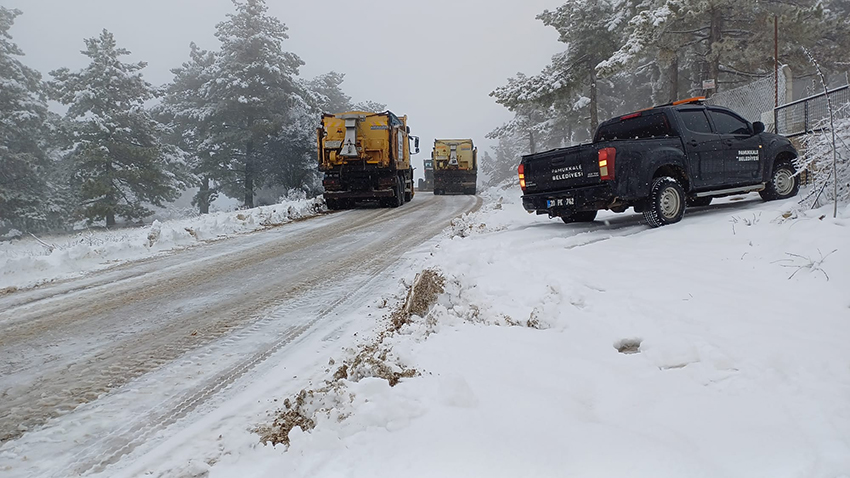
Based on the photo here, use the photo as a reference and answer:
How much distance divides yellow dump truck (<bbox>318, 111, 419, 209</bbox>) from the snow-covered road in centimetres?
973

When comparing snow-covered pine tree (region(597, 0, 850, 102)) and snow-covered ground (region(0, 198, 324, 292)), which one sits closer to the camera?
snow-covered ground (region(0, 198, 324, 292))

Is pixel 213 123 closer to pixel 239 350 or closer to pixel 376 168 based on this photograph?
pixel 376 168

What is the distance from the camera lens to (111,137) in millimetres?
27125

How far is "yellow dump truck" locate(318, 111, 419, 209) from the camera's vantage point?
18.0 m

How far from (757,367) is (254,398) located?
3134 mm

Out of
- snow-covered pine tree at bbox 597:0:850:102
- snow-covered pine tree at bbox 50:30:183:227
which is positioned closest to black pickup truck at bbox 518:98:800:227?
snow-covered pine tree at bbox 597:0:850:102

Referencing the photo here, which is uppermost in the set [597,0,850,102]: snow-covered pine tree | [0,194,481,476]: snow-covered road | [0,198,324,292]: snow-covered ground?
[597,0,850,102]: snow-covered pine tree

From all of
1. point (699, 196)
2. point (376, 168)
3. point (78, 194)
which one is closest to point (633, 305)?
point (699, 196)

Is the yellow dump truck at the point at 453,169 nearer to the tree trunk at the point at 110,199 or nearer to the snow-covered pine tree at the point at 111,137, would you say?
the snow-covered pine tree at the point at 111,137

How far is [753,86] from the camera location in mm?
15492

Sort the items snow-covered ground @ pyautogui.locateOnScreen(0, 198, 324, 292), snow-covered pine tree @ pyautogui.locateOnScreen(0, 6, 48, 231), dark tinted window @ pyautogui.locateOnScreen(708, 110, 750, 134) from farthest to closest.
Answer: snow-covered pine tree @ pyautogui.locateOnScreen(0, 6, 48, 231)
dark tinted window @ pyautogui.locateOnScreen(708, 110, 750, 134)
snow-covered ground @ pyautogui.locateOnScreen(0, 198, 324, 292)

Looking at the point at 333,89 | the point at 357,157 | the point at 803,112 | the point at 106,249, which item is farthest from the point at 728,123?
the point at 333,89

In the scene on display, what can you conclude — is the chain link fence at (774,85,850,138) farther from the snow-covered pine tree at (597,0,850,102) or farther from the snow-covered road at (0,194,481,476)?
the snow-covered road at (0,194,481,476)

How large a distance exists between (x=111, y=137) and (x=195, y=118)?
8.82 m
